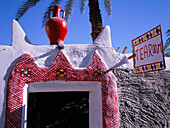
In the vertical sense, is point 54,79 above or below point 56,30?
below

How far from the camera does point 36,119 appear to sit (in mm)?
5535

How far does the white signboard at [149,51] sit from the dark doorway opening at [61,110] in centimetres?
255

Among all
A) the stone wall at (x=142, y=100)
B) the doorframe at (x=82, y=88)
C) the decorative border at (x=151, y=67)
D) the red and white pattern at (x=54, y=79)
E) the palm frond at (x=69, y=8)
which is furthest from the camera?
the palm frond at (x=69, y=8)

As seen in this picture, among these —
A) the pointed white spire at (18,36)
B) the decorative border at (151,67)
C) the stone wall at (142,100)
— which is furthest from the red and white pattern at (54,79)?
the decorative border at (151,67)

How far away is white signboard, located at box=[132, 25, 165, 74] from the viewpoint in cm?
360

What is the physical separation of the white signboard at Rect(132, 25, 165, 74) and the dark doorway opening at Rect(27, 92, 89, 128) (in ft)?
8.38

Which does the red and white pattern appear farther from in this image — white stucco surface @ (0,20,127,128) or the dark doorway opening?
the dark doorway opening

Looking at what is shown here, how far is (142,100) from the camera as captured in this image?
4.38m

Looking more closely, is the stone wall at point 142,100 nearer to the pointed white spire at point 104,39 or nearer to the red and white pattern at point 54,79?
the red and white pattern at point 54,79

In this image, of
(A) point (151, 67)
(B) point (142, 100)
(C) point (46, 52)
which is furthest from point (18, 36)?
(B) point (142, 100)

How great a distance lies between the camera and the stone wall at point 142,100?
4.27 metres

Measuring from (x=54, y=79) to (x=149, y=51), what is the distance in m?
2.07

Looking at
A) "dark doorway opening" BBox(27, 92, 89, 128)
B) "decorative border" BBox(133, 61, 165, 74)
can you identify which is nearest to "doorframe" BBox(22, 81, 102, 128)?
"decorative border" BBox(133, 61, 165, 74)

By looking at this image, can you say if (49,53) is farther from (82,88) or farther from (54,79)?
(82,88)
